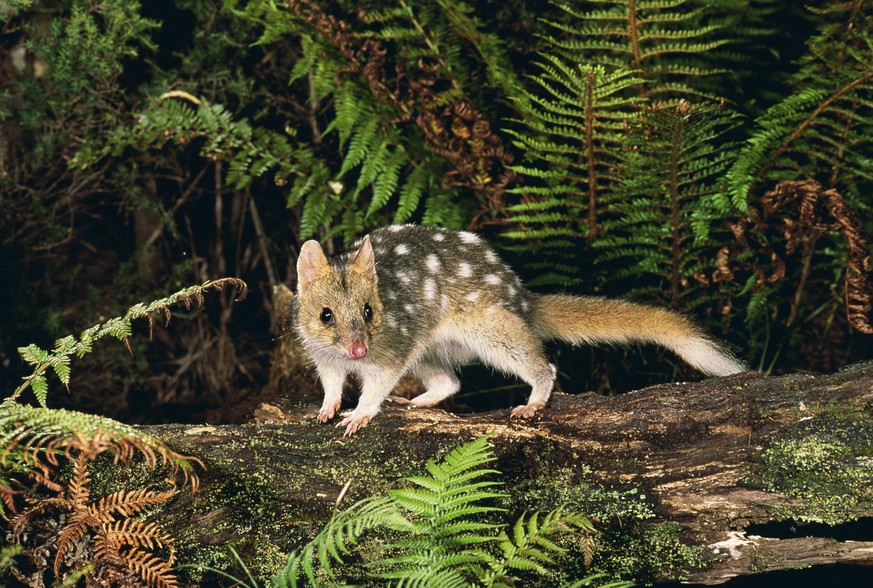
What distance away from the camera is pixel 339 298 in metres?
4.37

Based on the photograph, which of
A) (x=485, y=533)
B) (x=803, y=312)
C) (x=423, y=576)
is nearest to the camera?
(x=423, y=576)

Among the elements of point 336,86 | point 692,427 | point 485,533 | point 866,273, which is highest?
point 336,86

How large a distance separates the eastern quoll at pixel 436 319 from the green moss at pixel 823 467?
94 cm

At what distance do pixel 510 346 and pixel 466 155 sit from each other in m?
1.16

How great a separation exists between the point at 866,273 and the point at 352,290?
2581 mm

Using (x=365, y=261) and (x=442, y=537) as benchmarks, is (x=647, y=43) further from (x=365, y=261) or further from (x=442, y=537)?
(x=442, y=537)

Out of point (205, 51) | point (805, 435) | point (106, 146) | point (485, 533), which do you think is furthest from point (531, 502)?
point (205, 51)

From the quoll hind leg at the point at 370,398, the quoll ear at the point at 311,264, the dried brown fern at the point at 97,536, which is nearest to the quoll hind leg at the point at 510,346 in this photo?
the quoll hind leg at the point at 370,398

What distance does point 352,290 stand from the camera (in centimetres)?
439

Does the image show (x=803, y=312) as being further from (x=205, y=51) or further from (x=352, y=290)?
(x=205, y=51)

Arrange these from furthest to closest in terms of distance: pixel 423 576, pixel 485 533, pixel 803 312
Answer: pixel 803 312 < pixel 485 533 < pixel 423 576

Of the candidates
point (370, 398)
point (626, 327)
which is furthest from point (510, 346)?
point (370, 398)

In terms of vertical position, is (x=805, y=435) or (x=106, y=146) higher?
(x=106, y=146)

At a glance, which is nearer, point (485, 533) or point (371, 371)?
point (485, 533)
